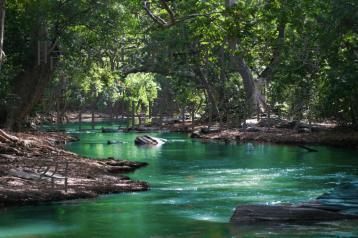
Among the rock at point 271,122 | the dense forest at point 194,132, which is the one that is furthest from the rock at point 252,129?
the rock at point 271,122

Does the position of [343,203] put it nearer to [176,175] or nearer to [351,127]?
[176,175]

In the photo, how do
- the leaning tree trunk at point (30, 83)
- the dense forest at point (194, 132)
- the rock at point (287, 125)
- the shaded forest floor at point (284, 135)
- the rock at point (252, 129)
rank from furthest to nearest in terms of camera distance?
the rock at point (252, 129)
the rock at point (287, 125)
the shaded forest floor at point (284, 135)
the leaning tree trunk at point (30, 83)
the dense forest at point (194, 132)

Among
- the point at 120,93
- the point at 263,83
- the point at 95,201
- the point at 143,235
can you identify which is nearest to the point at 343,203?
the point at 143,235

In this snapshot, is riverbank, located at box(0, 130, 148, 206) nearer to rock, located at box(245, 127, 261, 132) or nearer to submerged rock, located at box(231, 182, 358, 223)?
submerged rock, located at box(231, 182, 358, 223)

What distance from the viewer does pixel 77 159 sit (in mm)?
24844

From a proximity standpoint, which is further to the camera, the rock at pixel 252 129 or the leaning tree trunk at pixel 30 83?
the rock at pixel 252 129

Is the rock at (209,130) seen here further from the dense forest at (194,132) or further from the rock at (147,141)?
the rock at (147,141)

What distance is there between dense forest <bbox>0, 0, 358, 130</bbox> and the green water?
4618 mm

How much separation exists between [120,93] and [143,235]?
5032 centimetres

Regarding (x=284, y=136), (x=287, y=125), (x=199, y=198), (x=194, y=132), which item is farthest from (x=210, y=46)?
(x=194, y=132)

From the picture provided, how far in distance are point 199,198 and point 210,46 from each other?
7260 millimetres

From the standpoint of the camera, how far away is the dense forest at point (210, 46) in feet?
71.1

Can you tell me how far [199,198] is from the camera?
62.9 feet

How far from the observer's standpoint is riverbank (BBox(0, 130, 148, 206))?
17.6 meters
